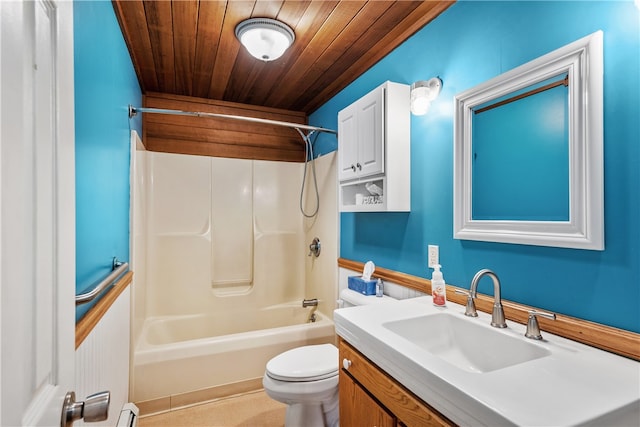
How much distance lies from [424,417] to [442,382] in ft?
0.50

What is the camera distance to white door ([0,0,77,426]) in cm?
40

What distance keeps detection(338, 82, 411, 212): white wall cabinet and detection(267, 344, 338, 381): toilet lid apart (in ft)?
2.95

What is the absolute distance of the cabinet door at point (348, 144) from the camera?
196 cm

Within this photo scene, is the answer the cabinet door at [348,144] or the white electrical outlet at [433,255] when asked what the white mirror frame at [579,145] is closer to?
the white electrical outlet at [433,255]

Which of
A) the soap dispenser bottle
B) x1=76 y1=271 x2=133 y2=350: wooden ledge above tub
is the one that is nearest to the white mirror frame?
the soap dispenser bottle

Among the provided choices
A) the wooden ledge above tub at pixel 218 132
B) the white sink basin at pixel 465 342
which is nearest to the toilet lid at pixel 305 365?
the white sink basin at pixel 465 342

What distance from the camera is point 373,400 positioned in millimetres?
1099

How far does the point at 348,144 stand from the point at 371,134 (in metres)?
0.27

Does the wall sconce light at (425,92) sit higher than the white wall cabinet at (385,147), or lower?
higher

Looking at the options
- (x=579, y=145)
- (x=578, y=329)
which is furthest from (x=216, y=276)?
(x=579, y=145)

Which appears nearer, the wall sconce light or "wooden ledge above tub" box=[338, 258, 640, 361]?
"wooden ledge above tub" box=[338, 258, 640, 361]

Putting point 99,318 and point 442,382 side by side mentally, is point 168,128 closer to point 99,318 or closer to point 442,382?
point 99,318

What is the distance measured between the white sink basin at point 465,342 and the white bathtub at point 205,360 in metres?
1.31

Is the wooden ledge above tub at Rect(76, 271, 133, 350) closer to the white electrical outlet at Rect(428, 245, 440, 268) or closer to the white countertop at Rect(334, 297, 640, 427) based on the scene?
the white countertop at Rect(334, 297, 640, 427)
